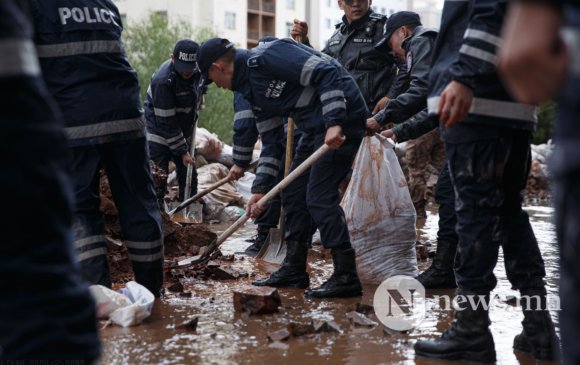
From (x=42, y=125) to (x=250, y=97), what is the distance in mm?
3563

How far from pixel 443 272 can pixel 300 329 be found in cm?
169

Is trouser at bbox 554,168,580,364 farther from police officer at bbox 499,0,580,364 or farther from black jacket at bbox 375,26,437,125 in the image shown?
black jacket at bbox 375,26,437,125

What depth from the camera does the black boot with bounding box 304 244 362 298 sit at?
4.99m

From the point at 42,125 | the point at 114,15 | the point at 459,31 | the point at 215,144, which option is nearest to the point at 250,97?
the point at 114,15

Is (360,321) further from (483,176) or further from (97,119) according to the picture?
(97,119)

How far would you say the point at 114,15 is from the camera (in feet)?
14.6

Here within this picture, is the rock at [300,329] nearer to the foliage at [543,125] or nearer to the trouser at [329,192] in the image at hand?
the trouser at [329,192]

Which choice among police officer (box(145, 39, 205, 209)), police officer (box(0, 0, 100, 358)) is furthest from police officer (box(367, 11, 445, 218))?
police officer (box(0, 0, 100, 358))

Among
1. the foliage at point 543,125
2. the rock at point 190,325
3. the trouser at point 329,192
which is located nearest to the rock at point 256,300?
the rock at point 190,325

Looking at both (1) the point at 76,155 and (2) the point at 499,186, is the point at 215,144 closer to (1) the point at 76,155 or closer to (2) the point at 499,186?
(1) the point at 76,155

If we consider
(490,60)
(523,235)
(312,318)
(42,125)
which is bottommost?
(312,318)

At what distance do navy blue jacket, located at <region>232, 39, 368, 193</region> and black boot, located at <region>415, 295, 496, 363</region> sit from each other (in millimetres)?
1794

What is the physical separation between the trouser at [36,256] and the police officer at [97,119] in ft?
8.46

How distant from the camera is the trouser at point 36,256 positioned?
5.66 feet
